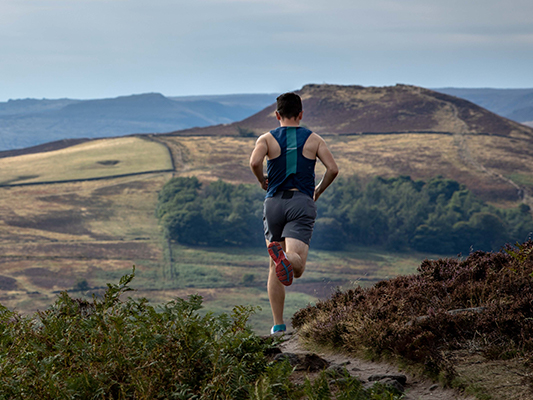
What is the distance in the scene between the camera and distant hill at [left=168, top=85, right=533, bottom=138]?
142500 mm

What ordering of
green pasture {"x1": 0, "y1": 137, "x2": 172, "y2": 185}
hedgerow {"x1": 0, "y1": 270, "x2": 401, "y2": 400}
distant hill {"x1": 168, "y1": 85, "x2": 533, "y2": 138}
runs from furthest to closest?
1. distant hill {"x1": 168, "y1": 85, "x2": 533, "y2": 138}
2. green pasture {"x1": 0, "y1": 137, "x2": 172, "y2": 185}
3. hedgerow {"x1": 0, "y1": 270, "x2": 401, "y2": 400}

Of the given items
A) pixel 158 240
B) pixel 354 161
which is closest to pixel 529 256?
pixel 158 240

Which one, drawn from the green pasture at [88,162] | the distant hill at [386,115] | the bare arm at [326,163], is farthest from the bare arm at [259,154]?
the distant hill at [386,115]

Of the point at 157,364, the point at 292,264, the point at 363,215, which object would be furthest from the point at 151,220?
the point at 157,364

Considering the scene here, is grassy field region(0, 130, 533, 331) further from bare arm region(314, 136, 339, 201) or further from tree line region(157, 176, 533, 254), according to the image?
bare arm region(314, 136, 339, 201)

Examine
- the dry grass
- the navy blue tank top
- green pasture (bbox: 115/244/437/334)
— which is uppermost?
the navy blue tank top

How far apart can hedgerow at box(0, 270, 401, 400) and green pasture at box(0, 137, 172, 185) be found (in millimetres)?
120795

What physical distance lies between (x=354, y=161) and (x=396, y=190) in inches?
473

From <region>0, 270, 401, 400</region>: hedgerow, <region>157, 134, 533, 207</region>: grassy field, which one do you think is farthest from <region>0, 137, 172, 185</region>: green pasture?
<region>0, 270, 401, 400</region>: hedgerow

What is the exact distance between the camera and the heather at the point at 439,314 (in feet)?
15.3

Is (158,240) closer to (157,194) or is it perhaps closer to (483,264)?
(157,194)

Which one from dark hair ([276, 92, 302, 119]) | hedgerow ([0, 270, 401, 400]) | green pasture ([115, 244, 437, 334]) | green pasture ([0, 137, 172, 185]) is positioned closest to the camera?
hedgerow ([0, 270, 401, 400])

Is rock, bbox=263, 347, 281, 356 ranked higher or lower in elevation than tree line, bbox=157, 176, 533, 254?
higher

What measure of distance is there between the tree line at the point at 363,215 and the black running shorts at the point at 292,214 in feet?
349
